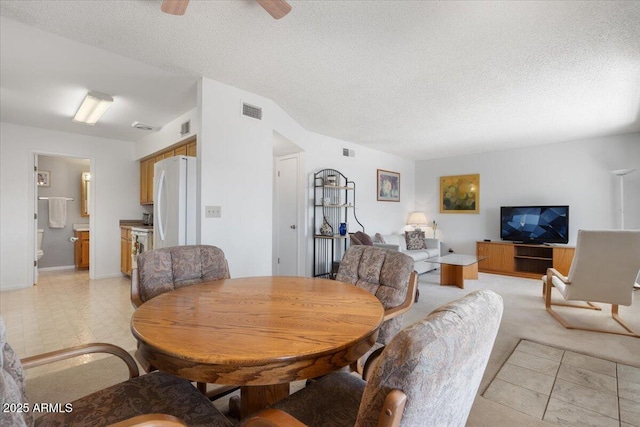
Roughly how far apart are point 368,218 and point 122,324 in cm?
411

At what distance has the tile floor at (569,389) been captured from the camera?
63.3 inches

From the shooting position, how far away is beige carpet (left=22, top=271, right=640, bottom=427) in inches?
65.8

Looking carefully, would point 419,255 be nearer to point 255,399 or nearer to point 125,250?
point 255,399

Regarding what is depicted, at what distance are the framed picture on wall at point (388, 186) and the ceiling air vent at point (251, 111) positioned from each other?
3.33 m

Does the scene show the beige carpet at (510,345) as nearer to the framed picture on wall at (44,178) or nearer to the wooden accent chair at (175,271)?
the wooden accent chair at (175,271)

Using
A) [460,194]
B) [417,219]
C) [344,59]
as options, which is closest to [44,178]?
[344,59]

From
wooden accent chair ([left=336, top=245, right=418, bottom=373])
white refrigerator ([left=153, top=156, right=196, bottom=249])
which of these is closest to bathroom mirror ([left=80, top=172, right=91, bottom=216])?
white refrigerator ([left=153, top=156, right=196, bottom=249])

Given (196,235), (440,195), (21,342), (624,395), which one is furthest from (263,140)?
(440,195)

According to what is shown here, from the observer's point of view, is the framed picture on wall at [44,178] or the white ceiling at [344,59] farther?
the framed picture on wall at [44,178]

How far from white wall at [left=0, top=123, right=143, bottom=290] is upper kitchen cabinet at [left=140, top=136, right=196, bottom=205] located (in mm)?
264

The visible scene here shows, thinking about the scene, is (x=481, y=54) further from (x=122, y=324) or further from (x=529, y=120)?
(x=122, y=324)

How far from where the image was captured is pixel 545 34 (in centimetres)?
207

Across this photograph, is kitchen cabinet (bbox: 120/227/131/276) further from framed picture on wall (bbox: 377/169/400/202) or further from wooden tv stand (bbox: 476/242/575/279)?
wooden tv stand (bbox: 476/242/575/279)

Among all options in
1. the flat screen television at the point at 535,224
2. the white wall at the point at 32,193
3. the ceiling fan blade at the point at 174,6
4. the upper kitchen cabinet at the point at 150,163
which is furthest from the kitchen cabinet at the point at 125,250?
the flat screen television at the point at 535,224
